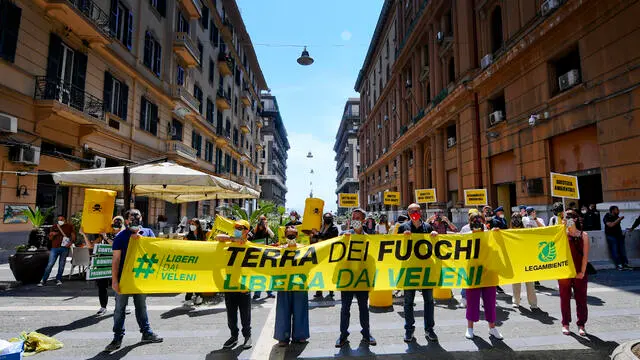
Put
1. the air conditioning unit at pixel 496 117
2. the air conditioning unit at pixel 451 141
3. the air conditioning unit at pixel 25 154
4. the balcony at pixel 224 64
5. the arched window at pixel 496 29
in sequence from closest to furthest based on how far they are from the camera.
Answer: the air conditioning unit at pixel 25 154
the air conditioning unit at pixel 496 117
the arched window at pixel 496 29
the air conditioning unit at pixel 451 141
the balcony at pixel 224 64

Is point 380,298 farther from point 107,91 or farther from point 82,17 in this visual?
point 107,91

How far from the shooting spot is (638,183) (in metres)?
10.3

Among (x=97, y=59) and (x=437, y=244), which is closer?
(x=437, y=244)

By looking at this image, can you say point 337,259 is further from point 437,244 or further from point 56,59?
point 56,59

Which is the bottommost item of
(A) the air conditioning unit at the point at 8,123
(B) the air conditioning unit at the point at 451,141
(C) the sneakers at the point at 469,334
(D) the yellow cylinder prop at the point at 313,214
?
(C) the sneakers at the point at 469,334

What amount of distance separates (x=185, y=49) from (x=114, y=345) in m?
23.4

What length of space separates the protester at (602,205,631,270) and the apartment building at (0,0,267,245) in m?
18.5

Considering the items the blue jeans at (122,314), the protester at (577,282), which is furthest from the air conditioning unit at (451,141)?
the blue jeans at (122,314)

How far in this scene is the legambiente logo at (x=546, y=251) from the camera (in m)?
5.65

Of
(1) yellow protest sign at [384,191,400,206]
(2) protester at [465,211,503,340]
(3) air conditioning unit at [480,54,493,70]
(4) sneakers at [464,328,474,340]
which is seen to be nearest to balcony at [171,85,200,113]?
(1) yellow protest sign at [384,191,400,206]

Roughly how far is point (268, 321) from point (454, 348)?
328cm

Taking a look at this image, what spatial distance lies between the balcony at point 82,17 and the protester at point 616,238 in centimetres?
2006

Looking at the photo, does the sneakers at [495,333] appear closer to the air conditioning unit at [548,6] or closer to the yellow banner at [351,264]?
the yellow banner at [351,264]

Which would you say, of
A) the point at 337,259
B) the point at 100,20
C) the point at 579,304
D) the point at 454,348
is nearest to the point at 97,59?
the point at 100,20
